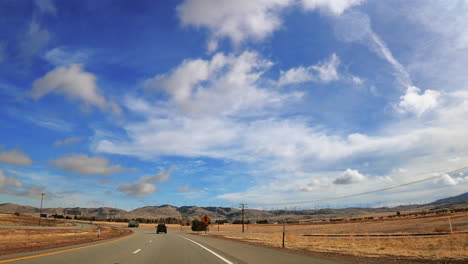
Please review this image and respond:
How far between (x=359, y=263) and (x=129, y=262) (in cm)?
1027

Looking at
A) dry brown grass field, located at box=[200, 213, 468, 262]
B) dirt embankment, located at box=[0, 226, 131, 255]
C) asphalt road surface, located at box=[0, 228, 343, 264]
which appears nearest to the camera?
asphalt road surface, located at box=[0, 228, 343, 264]

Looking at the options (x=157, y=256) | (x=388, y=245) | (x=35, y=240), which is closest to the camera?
(x=157, y=256)

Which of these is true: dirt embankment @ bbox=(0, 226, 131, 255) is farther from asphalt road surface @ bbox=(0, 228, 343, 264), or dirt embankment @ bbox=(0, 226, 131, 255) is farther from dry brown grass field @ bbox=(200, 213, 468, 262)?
dry brown grass field @ bbox=(200, 213, 468, 262)

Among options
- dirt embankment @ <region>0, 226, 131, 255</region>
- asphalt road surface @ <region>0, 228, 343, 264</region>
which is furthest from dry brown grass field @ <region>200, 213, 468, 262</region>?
dirt embankment @ <region>0, 226, 131, 255</region>

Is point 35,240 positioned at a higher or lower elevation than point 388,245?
A: higher

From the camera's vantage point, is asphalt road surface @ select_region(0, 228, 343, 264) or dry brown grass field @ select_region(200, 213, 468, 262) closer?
asphalt road surface @ select_region(0, 228, 343, 264)

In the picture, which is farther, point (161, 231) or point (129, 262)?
point (161, 231)

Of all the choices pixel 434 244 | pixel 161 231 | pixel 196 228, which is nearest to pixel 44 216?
pixel 196 228

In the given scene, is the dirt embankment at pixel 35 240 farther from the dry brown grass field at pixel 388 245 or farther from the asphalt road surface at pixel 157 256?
the dry brown grass field at pixel 388 245

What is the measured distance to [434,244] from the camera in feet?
96.2

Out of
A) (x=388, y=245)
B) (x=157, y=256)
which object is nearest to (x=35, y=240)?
(x=157, y=256)

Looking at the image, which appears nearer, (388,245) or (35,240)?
(388,245)

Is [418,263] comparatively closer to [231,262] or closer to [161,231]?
[231,262]

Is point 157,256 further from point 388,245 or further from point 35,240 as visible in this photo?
point 388,245
